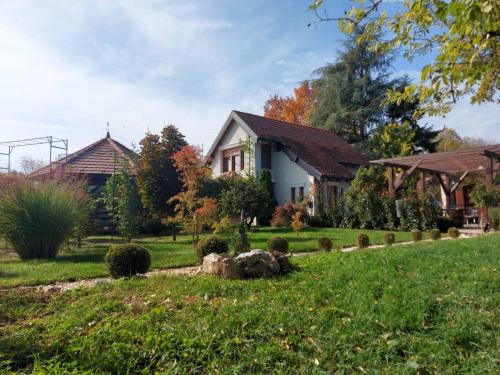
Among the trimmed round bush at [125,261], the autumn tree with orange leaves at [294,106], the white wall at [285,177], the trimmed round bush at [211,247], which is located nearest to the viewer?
the trimmed round bush at [125,261]

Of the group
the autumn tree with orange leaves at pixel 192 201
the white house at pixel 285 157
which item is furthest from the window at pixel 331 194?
the autumn tree with orange leaves at pixel 192 201

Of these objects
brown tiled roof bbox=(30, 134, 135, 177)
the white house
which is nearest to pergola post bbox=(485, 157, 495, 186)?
the white house

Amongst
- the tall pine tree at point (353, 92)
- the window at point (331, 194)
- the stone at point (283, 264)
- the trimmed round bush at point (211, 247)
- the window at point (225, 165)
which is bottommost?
the stone at point (283, 264)

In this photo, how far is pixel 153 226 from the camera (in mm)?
18344

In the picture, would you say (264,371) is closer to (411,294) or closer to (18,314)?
(411,294)

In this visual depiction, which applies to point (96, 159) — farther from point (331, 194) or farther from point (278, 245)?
point (278, 245)

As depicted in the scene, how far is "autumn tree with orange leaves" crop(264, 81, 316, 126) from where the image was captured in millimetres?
38188

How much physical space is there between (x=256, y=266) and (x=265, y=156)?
17.8m

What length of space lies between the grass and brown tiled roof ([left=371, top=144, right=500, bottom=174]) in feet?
38.8

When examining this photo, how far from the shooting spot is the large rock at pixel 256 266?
6.41 m

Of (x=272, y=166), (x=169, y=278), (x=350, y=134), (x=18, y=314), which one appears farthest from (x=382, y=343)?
(x=350, y=134)

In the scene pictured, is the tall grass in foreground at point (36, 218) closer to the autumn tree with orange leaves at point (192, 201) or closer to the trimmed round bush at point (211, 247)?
the autumn tree with orange leaves at point (192, 201)

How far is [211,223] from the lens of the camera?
1368cm

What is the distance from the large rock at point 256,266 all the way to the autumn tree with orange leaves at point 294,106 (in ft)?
108
